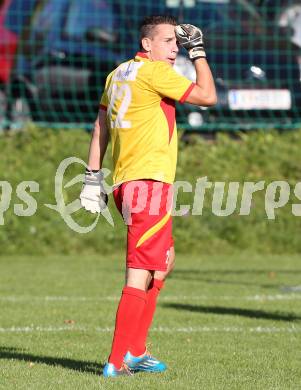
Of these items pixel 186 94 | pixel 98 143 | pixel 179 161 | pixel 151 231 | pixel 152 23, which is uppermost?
pixel 152 23

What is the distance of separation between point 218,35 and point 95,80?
70.0 inches

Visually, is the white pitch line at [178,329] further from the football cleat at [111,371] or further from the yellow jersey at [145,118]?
the yellow jersey at [145,118]

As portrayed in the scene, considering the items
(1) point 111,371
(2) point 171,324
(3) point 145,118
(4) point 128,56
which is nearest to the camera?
(1) point 111,371

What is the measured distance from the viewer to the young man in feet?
19.8

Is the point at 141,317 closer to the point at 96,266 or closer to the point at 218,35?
the point at 96,266

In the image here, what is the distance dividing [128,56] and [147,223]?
9814 millimetres

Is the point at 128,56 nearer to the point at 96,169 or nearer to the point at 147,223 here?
the point at 96,169

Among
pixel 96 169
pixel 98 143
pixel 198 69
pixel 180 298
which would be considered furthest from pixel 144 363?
pixel 180 298

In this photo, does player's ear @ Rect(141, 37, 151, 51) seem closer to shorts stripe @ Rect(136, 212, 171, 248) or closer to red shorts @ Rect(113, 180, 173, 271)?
red shorts @ Rect(113, 180, 173, 271)

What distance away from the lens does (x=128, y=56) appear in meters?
15.6

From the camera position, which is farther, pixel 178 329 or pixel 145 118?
pixel 178 329

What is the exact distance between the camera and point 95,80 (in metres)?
15.8

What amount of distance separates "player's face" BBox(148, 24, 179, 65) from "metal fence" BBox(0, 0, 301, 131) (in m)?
8.20

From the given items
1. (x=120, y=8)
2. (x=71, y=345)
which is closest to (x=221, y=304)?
(x=71, y=345)
